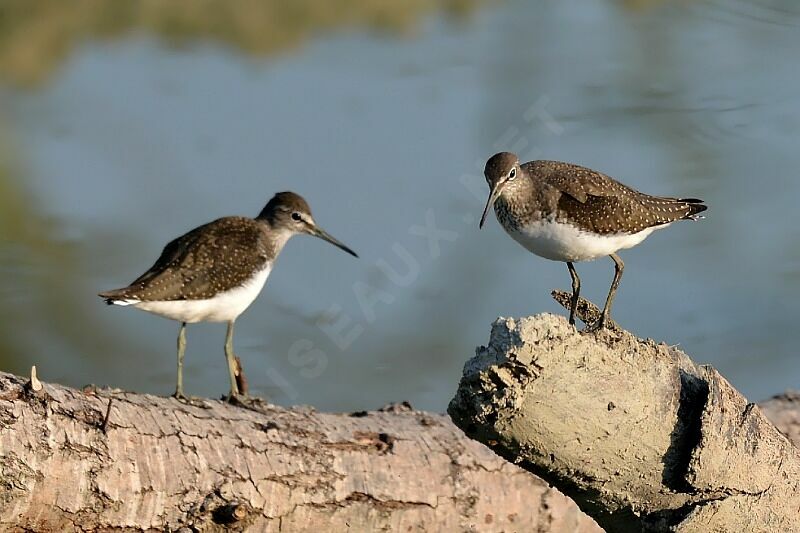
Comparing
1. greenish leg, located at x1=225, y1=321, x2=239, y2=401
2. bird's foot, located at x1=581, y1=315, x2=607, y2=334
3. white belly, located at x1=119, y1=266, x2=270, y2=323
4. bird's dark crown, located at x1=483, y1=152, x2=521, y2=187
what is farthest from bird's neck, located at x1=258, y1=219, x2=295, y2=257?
bird's foot, located at x1=581, y1=315, x2=607, y2=334

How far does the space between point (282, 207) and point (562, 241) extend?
272 centimetres

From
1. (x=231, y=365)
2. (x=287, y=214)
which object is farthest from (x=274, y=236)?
(x=231, y=365)

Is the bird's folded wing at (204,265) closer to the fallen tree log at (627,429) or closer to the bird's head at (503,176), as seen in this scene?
the bird's head at (503,176)

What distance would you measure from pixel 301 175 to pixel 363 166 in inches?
20.6

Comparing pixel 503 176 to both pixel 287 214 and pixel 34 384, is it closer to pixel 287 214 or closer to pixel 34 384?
pixel 287 214

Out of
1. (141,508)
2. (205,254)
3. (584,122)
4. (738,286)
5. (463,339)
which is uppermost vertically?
(584,122)

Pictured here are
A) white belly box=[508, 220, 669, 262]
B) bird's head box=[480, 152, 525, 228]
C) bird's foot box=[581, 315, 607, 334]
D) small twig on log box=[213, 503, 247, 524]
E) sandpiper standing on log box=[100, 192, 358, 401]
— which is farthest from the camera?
sandpiper standing on log box=[100, 192, 358, 401]

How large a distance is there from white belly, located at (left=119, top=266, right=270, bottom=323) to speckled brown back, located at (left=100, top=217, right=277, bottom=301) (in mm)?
36

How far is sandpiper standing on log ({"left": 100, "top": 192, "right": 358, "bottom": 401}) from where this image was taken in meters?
8.05

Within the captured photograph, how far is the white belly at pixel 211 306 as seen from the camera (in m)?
8.11

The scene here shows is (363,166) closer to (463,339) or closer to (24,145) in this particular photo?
(463,339)

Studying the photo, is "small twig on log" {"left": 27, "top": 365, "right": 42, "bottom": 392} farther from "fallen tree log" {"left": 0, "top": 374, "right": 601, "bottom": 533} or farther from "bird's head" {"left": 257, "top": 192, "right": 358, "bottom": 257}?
"bird's head" {"left": 257, "top": 192, "right": 358, "bottom": 257}

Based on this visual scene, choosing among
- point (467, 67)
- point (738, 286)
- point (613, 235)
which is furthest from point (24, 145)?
point (613, 235)

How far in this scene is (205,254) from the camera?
27.1ft
